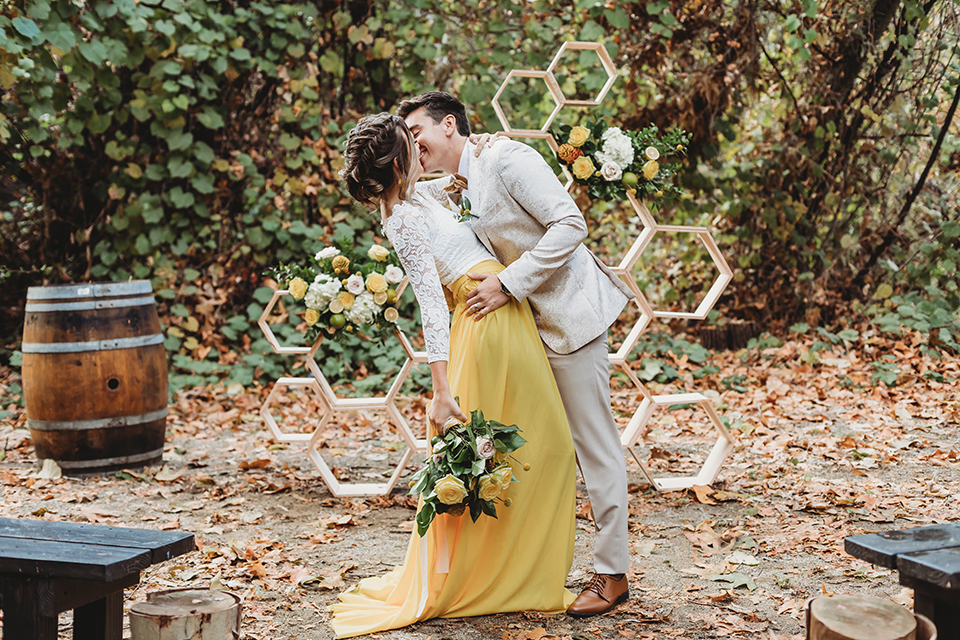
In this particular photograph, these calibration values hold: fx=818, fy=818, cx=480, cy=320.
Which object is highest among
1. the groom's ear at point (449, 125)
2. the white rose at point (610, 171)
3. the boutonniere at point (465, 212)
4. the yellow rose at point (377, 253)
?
the groom's ear at point (449, 125)

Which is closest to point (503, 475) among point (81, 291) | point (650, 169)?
point (650, 169)

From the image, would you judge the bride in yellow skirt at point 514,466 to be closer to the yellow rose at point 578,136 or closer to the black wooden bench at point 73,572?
the black wooden bench at point 73,572

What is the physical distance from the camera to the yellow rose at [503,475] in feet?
7.28

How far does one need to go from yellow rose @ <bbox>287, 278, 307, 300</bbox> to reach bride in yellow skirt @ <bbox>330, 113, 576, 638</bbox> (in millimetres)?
1227

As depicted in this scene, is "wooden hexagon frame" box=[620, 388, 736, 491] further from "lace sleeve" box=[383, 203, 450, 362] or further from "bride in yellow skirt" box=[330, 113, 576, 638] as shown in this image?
"lace sleeve" box=[383, 203, 450, 362]

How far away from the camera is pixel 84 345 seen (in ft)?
12.7

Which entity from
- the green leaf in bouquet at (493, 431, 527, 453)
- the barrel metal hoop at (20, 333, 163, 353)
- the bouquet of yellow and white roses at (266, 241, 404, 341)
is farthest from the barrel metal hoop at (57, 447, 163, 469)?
the green leaf in bouquet at (493, 431, 527, 453)

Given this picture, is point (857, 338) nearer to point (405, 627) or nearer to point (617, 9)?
point (617, 9)

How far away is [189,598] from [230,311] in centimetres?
450

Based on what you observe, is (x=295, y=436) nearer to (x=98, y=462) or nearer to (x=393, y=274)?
(x=393, y=274)

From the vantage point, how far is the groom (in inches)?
93.0

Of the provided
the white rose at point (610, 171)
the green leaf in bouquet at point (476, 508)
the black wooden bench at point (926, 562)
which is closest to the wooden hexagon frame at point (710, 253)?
the white rose at point (610, 171)

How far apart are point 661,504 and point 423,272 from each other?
167cm

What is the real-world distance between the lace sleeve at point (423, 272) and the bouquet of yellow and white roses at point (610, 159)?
4.07 feet
